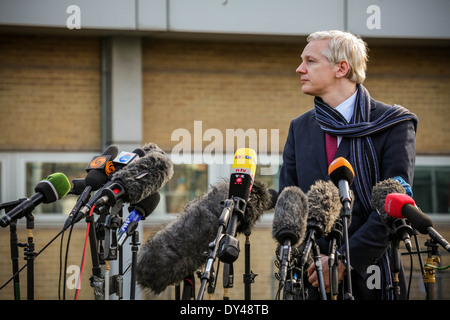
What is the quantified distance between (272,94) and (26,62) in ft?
11.1

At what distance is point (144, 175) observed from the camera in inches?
141

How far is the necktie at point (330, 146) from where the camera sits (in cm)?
383

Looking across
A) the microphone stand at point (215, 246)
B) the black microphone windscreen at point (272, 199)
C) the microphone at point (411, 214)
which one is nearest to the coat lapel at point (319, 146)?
the black microphone windscreen at point (272, 199)

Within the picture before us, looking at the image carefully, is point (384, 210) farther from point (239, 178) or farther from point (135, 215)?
point (135, 215)

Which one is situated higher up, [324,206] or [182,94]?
[182,94]

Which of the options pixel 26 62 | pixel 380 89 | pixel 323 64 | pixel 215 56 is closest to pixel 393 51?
pixel 380 89

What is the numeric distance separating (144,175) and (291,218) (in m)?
0.94

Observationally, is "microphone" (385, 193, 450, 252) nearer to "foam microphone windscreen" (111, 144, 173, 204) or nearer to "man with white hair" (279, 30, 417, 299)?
"man with white hair" (279, 30, 417, 299)

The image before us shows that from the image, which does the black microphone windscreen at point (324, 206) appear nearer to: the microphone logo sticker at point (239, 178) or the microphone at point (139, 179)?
the microphone logo sticker at point (239, 178)

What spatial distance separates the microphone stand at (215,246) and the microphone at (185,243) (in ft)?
2.37

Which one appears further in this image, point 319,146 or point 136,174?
point 319,146

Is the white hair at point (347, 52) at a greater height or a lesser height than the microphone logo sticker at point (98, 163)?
greater

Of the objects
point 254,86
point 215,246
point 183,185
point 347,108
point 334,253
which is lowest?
point 183,185

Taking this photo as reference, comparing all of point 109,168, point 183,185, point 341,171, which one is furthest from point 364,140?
point 183,185
